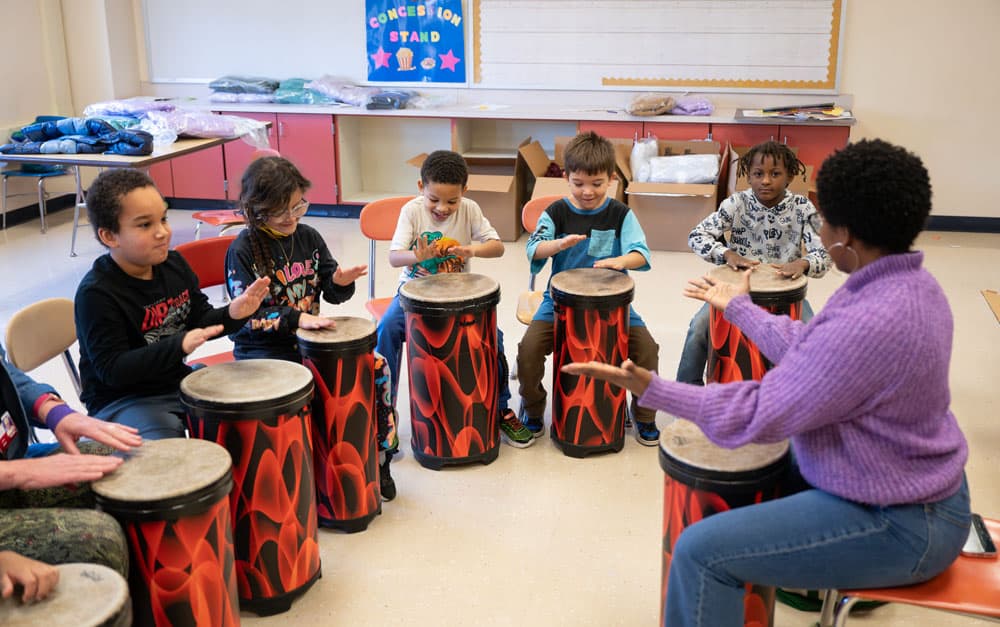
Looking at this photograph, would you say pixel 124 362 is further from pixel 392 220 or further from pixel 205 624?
pixel 392 220

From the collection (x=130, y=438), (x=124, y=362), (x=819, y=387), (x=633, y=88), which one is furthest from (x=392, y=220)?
(x=633, y=88)

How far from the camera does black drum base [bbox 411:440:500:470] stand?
3055 mm

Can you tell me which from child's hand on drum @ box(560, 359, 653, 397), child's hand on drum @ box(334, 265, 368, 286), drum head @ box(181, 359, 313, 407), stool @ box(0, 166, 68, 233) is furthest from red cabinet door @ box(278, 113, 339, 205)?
child's hand on drum @ box(560, 359, 653, 397)

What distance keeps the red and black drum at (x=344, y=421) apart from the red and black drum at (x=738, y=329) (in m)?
1.11

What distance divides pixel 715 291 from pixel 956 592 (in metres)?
0.78

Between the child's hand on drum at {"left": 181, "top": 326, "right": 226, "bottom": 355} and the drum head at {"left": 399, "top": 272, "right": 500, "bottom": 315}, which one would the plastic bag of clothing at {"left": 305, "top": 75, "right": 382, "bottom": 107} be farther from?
the child's hand on drum at {"left": 181, "top": 326, "right": 226, "bottom": 355}

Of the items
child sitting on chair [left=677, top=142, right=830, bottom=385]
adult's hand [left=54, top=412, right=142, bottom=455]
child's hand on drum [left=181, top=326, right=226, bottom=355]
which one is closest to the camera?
adult's hand [left=54, top=412, right=142, bottom=455]

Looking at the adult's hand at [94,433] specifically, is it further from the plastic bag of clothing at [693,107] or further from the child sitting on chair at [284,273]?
the plastic bag of clothing at [693,107]

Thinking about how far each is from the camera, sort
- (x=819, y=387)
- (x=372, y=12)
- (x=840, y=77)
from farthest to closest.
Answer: (x=372, y=12), (x=840, y=77), (x=819, y=387)

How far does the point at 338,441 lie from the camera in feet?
8.53

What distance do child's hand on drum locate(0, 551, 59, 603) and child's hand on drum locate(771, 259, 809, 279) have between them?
87.8 inches

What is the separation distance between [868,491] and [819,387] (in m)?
0.23

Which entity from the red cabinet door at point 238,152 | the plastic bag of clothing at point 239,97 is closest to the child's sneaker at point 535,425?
the red cabinet door at point 238,152

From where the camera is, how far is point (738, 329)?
9.43 ft
